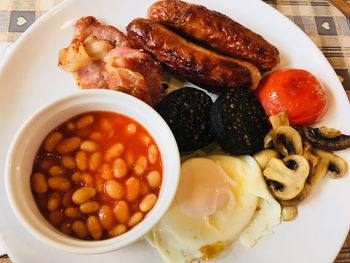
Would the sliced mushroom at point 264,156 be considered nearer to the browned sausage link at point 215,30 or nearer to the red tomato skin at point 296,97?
the red tomato skin at point 296,97

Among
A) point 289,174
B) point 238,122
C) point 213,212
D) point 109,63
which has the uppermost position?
point 109,63

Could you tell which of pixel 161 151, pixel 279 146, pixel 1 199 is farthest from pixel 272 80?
pixel 1 199

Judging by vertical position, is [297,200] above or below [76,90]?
below

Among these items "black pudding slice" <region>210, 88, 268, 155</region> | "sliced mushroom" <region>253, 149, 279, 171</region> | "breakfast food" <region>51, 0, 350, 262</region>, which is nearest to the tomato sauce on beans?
"breakfast food" <region>51, 0, 350, 262</region>

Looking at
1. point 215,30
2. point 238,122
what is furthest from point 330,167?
point 215,30

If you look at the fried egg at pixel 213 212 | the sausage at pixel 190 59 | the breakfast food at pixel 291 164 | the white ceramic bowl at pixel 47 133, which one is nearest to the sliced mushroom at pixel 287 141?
the breakfast food at pixel 291 164

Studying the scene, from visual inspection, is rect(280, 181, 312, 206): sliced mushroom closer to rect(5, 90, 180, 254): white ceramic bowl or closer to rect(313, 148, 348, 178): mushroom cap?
rect(313, 148, 348, 178): mushroom cap

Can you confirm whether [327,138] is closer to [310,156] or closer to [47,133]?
[310,156]
